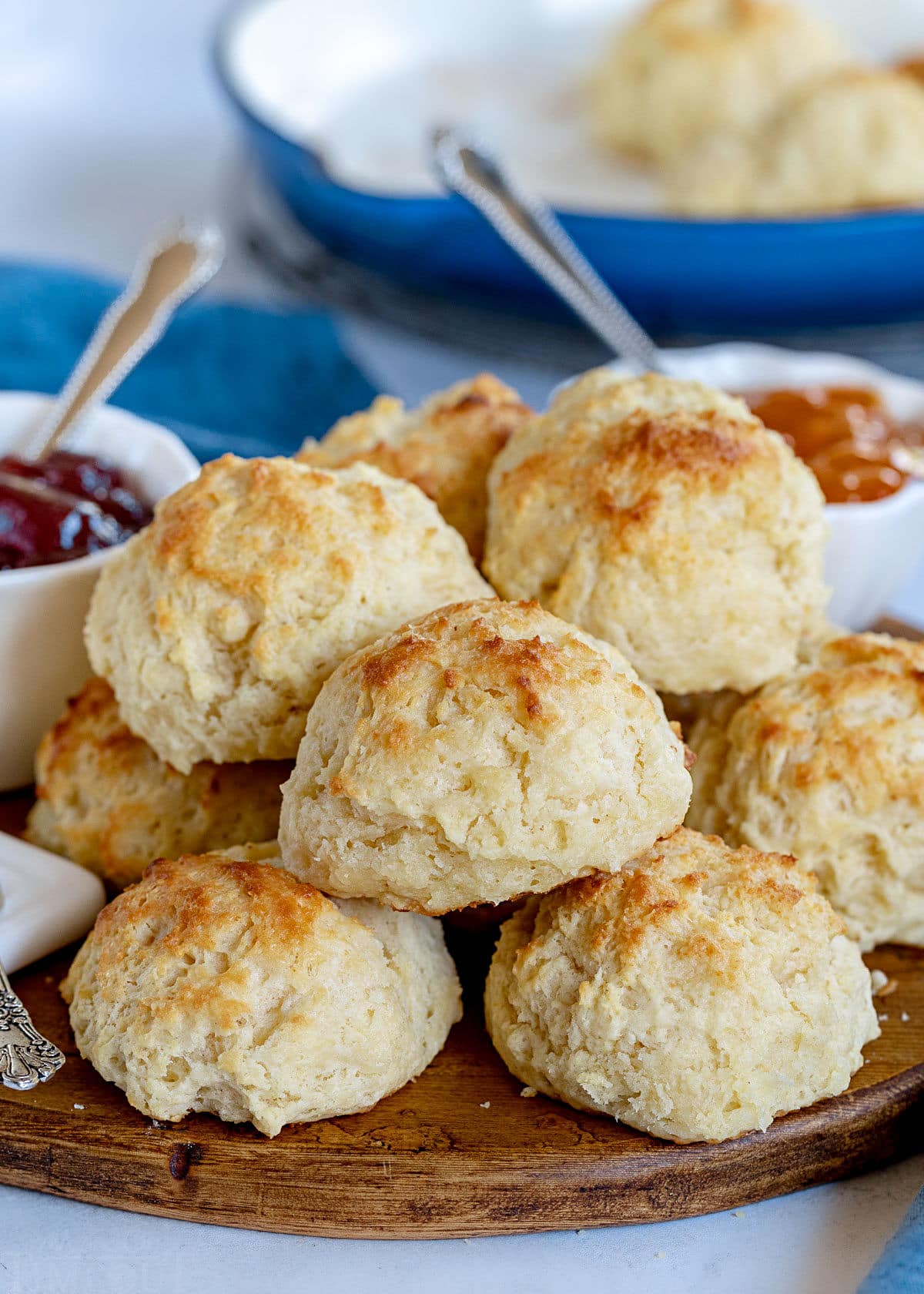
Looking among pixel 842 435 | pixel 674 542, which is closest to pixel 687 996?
pixel 674 542

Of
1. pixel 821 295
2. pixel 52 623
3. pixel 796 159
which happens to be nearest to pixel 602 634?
pixel 52 623

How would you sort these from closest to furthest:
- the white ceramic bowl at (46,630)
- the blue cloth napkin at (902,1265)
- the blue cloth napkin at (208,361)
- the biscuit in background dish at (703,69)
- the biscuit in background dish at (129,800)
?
the blue cloth napkin at (902,1265)
the biscuit in background dish at (129,800)
the white ceramic bowl at (46,630)
the blue cloth napkin at (208,361)
the biscuit in background dish at (703,69)

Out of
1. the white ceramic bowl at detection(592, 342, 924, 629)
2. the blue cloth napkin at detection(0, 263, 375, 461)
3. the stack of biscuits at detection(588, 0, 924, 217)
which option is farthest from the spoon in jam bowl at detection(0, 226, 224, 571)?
the stack of biscuits at detection(588, 0, 924, 217)

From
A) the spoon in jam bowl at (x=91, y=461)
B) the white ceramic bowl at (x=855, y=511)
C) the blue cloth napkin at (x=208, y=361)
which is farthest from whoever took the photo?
the blue cloth napkin at (x=208, y=361)

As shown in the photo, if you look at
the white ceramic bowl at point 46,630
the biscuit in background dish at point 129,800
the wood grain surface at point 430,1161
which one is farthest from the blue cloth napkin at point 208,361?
the wood grain surface at point 430,1161

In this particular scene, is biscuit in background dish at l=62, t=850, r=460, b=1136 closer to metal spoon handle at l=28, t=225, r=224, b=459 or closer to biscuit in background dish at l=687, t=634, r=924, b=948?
biscuit in background dish at l=687, t=634, r=924, b=948

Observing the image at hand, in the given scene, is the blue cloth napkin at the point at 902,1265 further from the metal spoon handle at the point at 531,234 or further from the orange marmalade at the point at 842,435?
the metal spoon handle at the point at 531,234
